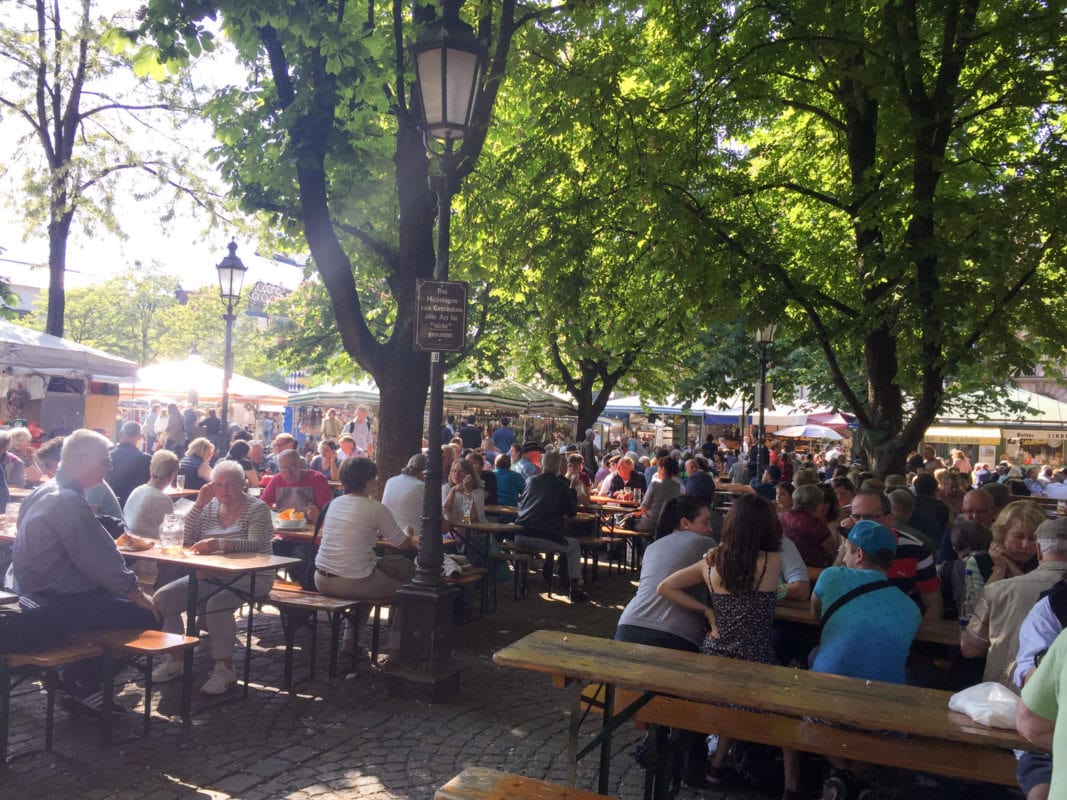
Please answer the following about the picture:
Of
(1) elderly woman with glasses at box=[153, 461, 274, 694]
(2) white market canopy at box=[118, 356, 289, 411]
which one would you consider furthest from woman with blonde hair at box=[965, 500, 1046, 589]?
(2) white market canopy at box=[118, 356, 289, 411]

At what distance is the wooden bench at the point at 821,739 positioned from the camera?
344 centimetres

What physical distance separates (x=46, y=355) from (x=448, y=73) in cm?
885

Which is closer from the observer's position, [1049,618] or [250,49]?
[1049,618]

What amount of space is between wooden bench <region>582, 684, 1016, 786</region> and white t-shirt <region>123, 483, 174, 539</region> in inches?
160

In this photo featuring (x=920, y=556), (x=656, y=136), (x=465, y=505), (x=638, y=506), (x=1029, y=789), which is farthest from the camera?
(x=638, y=506)

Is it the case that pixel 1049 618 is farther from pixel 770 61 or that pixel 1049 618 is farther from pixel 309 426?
pixel 309 426

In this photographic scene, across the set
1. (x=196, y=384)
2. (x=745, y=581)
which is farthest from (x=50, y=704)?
(x=196, y=384)

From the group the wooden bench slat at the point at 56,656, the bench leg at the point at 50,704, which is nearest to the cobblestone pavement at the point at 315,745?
the bench leg at the point at 50,704

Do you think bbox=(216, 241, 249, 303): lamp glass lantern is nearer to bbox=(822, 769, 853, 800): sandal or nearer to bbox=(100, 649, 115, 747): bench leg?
bbox=(100, 649, 115, 747): bench leg

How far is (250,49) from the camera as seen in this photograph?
7.33 m

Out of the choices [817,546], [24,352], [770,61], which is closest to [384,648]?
[817,546]

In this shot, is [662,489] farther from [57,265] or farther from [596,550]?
[57,265]

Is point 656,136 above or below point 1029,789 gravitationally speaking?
above

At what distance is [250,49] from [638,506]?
802 cm
